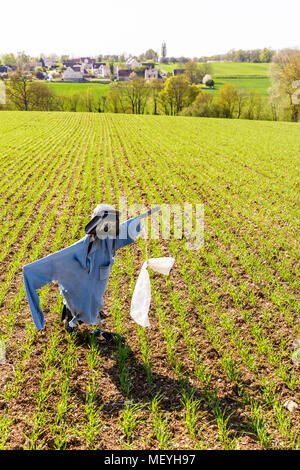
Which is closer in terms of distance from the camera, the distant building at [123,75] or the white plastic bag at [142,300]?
the white plastic bag at [142,300]

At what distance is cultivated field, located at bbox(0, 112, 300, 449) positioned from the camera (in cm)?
379

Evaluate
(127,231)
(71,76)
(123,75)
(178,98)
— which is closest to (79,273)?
(127,231)

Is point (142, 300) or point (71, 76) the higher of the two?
point (71, 76)

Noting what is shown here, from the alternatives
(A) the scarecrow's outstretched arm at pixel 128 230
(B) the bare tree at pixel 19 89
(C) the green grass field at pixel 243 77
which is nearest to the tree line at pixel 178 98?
(B) the bare tree at pixel 19 89

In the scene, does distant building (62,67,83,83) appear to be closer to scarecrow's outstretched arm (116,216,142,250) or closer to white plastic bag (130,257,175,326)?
scarecrow's outstretched arm (116,216,142,250)

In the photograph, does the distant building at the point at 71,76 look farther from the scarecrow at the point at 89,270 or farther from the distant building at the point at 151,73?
the scarecrow at the point at 89,270

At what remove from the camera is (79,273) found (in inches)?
177

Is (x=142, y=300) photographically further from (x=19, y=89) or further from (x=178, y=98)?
(x=19, y=89)

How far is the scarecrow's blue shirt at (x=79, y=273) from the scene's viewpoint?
14.0ft

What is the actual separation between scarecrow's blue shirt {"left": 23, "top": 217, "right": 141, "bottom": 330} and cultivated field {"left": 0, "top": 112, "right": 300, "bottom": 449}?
69 centimetres

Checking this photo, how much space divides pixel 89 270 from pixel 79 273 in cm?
13
